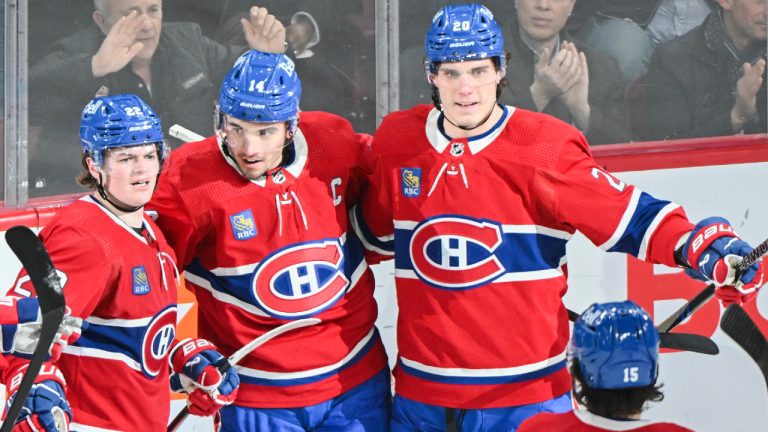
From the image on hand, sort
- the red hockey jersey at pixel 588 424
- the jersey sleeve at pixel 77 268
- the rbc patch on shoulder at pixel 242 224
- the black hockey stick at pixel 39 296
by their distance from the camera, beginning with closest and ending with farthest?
the red hockey jersey at pixel 588 424 < the black hockey stick at pixel 39 296 < the jersey sleeve at pixel 77 268 < the rbc patch on shoulder at pixel 242 224

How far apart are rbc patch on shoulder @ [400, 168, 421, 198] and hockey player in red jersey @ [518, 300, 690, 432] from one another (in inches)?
32.7

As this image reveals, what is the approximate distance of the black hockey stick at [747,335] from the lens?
280 centimetres

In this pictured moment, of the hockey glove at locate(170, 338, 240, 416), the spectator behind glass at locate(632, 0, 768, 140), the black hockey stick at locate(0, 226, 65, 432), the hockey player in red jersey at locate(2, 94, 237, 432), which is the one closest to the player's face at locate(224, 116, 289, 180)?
the hockey player in red jersey at locate(2, 94, 237, 432)

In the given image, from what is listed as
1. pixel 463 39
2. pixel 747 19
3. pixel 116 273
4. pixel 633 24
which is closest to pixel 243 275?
pixel 116 273

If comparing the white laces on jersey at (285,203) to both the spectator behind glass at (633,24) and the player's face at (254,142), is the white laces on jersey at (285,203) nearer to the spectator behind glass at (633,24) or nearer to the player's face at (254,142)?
the player's face at (254,142)

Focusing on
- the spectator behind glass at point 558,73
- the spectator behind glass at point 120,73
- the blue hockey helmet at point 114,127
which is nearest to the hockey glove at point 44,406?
the blue hockey helmet at point 114,127

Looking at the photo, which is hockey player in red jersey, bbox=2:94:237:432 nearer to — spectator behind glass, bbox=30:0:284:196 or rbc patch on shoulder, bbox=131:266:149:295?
rbc patch on shoulder, bbox=131:266:149:295

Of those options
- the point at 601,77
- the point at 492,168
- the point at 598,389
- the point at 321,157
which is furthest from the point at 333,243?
the point at 601,77

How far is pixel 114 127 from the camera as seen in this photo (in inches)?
114

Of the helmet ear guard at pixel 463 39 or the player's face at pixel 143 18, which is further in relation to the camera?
the player's face at pixel 143 18

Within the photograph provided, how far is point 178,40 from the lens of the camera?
3842 millimetres

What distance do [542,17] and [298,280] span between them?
4.50ft

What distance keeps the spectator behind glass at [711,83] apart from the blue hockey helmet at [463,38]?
123 centimetres

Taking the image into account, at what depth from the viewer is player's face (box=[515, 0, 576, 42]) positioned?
13.4 feet
